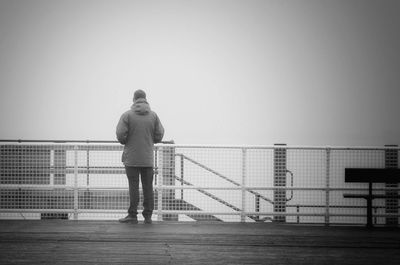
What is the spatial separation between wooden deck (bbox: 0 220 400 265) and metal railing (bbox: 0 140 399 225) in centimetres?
34

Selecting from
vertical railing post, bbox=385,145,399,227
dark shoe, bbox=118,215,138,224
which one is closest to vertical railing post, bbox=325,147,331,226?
vertical railing post, bbox=385,145,399,227

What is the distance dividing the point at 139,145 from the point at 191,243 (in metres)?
2.25

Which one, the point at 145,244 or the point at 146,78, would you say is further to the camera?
the point at 146,78

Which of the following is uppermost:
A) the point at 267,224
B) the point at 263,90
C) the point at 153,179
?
the point at 263,90

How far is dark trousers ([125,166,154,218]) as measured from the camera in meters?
10.6

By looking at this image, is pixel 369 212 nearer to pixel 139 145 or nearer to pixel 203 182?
pixel 203 182

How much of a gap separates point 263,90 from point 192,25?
17.7ft

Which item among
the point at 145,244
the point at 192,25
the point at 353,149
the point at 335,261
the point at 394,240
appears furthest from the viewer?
the point at 192,25

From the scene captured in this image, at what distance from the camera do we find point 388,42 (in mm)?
32656

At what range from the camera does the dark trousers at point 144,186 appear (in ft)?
34.9

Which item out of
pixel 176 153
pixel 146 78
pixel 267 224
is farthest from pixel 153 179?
pixel 146 78

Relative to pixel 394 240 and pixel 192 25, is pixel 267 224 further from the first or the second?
pixel 192 25

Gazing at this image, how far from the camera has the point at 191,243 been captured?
28.9ft

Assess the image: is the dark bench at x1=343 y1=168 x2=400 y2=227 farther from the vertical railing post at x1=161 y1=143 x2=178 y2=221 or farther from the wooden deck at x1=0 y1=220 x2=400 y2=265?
the vertical railing post at x1=161 y1=143 x2=178 y2=221
